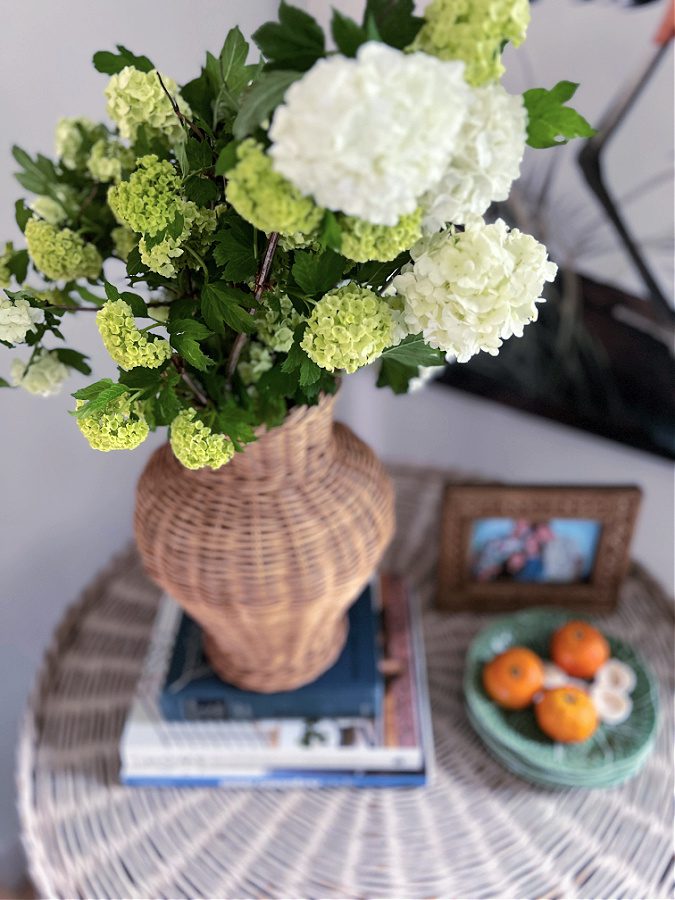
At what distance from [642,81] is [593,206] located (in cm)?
15

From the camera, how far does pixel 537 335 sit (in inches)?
41.3

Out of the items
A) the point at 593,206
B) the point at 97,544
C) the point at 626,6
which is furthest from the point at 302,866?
the point at 626,6

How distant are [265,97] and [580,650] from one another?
2.39ft

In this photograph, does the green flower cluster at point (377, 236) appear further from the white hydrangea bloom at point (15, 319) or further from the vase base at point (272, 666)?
the vase base at point (272, 666)

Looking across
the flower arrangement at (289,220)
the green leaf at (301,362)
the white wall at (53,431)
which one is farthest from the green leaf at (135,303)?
the white wall at (53,431)

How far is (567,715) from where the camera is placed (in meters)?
0.81

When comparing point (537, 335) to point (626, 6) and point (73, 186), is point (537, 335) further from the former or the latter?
point (73, 186)

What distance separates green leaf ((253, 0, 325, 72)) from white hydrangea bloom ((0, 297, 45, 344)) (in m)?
0.26

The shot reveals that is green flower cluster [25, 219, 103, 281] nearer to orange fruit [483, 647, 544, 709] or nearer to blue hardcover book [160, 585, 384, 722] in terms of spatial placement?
blue hardcover book [160, 585, 384, 722]

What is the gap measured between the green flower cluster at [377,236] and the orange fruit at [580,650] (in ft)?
2.05

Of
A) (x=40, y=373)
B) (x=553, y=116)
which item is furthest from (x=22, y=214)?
(x=553, y=116)

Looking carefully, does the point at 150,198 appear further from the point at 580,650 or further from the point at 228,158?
the point at 580,650

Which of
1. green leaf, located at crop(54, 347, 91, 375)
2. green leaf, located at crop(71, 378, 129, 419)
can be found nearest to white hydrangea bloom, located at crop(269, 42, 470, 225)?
green leaf, located at crop(71, 378, 129, 419)

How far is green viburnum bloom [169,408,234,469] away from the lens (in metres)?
0.54
